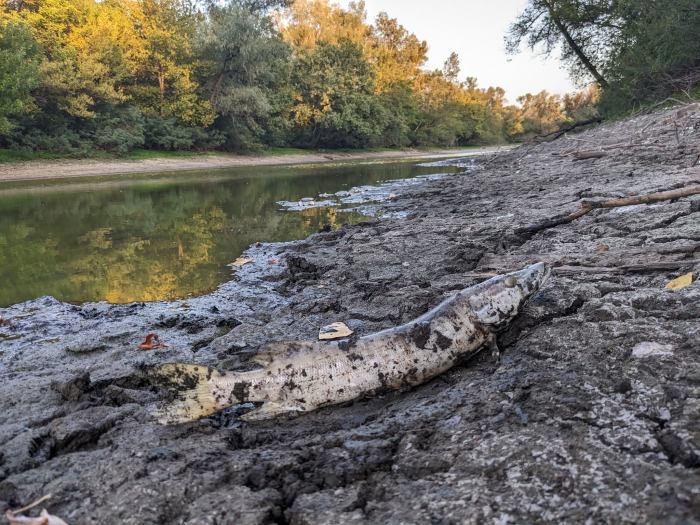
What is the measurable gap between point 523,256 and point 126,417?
12.7ft

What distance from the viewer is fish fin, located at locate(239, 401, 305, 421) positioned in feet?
8.33

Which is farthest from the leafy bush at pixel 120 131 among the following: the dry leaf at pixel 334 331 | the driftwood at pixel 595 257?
the driftwood at pixel 595 257

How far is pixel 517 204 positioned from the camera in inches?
321

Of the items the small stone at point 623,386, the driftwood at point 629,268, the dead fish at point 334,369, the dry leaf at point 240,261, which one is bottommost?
the dry leaf at point 240,261

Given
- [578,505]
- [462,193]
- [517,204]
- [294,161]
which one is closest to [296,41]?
[294,161]

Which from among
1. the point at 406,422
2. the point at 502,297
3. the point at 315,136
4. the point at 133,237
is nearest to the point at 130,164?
the point at 315,136

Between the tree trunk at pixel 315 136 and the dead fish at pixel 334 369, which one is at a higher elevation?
the tree trunk at pixel 315 136

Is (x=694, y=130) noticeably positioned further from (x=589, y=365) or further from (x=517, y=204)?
(x=589, y=365)

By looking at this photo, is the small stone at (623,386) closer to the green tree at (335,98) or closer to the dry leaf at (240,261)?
the dry leaf at (240,261)

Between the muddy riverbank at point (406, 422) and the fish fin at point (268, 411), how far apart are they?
62 millimetres

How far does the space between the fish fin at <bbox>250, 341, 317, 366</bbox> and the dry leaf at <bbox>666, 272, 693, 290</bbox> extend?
263 centimetres

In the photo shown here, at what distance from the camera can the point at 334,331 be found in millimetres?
3666

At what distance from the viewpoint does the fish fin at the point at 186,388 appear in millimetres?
2463

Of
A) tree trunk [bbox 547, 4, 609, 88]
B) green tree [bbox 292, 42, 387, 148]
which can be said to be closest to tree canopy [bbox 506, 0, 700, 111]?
tree trunk [bbox 547, 4, 609, 88]
